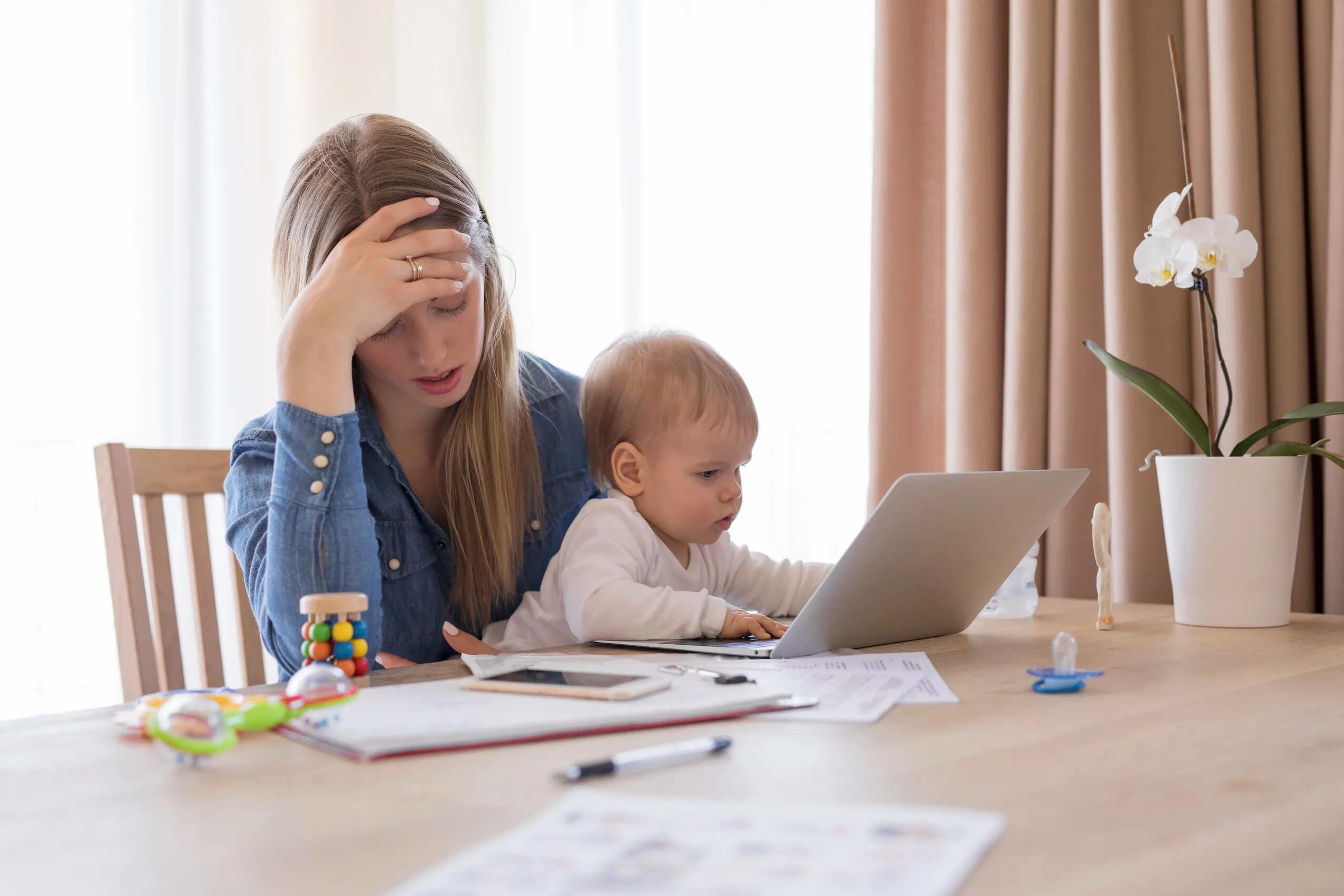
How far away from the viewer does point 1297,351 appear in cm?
156

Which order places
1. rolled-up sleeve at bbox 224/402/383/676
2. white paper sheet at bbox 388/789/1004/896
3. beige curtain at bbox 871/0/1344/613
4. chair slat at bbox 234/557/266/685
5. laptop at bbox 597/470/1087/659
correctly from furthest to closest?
beige curtain at bbox 871/0/1344/613
chair slat at bbox 234/557/266/685
rolled-up sleeve at bbox 224/402/383/676
laptop at bbox 597/470/1087/659
white paper sheet at bbox 388/789/1004/896

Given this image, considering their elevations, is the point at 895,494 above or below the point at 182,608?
above

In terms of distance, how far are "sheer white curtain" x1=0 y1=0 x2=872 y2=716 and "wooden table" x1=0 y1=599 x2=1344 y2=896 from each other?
1.74 metres

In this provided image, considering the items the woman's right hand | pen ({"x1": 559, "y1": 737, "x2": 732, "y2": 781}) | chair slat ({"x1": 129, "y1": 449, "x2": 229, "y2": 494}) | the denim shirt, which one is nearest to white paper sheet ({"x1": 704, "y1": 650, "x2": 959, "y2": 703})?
pen ({"x1": 559, "y1": 737, "x2": 732, "y2": 781})

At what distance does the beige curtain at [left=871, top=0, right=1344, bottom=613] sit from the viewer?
1.56 meters

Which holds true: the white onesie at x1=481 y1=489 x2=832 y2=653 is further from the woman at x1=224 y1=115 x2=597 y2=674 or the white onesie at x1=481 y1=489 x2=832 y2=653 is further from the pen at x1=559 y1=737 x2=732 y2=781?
the pen at x1=559 y1=737 x2=732 y2=781

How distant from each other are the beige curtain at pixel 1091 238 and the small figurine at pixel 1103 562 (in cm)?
50

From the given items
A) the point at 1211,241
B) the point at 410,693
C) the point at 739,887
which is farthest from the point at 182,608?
the point at 739,887

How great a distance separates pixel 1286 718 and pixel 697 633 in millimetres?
541

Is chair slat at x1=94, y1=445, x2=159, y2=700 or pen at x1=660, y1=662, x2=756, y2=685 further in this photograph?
chair slat at x1=94, y1=445, x2=159, y2=700

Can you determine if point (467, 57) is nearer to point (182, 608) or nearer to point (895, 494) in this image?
point (182, 608)

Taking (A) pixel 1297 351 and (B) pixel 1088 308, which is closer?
(A) pixel 1297 351

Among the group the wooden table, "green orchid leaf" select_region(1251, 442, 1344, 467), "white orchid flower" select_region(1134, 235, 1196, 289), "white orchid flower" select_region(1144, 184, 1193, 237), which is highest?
"white orchid flower" select_region(1144, 184, 1193, 237)

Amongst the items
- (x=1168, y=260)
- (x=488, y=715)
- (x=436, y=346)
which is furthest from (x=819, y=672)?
(x=1168, y=260)
